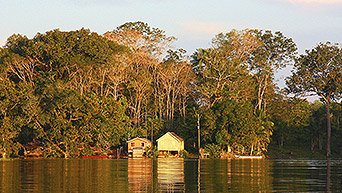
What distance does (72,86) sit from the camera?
77938 mm

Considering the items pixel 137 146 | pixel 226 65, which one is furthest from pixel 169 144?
pixel 226 65

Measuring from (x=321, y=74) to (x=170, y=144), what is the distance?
106 feet

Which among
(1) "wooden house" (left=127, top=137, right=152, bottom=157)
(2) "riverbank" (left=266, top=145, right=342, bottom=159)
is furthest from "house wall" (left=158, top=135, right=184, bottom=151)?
(2) "riverbank" (left=266, top=145, right=342, bottom=159)

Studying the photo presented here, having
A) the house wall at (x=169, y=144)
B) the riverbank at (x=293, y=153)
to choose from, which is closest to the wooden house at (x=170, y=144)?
the house wall at (x=169, y=144)

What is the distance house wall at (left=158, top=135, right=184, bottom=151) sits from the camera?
71.1 m

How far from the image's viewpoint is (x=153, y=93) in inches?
3561

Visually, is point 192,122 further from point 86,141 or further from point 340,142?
point 340,142

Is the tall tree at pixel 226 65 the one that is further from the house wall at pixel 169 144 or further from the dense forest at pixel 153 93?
the house wall at pixel 169 144

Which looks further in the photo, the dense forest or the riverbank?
the riverbank

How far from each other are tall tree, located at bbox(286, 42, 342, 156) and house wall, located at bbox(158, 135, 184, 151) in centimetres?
2750

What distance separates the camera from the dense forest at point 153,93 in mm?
66438

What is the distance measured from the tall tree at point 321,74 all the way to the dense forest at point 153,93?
173 mm

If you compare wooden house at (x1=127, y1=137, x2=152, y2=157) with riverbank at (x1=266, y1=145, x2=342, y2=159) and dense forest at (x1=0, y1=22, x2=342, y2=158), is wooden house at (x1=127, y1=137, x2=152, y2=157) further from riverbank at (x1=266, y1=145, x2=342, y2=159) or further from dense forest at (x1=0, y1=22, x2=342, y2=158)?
riverbank at (x1=266, y1=145, x2=342, y2=159)

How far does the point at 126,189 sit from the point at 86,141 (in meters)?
45.4
